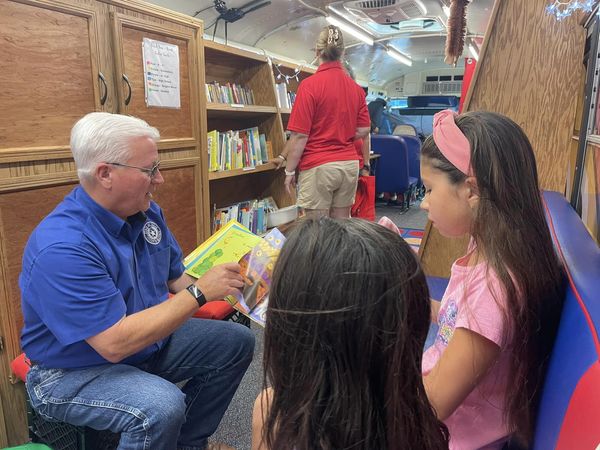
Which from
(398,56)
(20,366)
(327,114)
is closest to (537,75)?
(327,114)

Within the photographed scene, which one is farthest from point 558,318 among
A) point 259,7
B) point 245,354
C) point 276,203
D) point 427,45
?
point 427,45

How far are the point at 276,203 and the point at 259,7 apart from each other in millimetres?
2682

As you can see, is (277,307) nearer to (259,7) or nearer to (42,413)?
(42,413)

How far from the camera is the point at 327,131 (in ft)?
8.93

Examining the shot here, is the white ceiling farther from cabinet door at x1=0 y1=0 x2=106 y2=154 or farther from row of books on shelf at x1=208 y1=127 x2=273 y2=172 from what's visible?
cabinet door at x1=0 y1=0 x2=106 y2=154

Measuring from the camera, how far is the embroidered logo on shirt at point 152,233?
1.43 m

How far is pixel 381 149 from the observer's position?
576cm

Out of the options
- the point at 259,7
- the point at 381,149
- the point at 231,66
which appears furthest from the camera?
the point at 381,149

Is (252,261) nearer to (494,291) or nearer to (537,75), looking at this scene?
(494,291)

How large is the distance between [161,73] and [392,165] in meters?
4.16

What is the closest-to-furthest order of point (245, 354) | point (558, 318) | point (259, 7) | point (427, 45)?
point (558, 318) < point (245, 354) < point (259, 7) < point (427, 45)

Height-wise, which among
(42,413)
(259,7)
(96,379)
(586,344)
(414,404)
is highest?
(259,7)

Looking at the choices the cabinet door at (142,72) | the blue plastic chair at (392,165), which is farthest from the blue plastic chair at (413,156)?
the cabinet door at (142,72)

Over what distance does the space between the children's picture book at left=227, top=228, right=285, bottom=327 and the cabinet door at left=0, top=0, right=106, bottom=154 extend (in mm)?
977
